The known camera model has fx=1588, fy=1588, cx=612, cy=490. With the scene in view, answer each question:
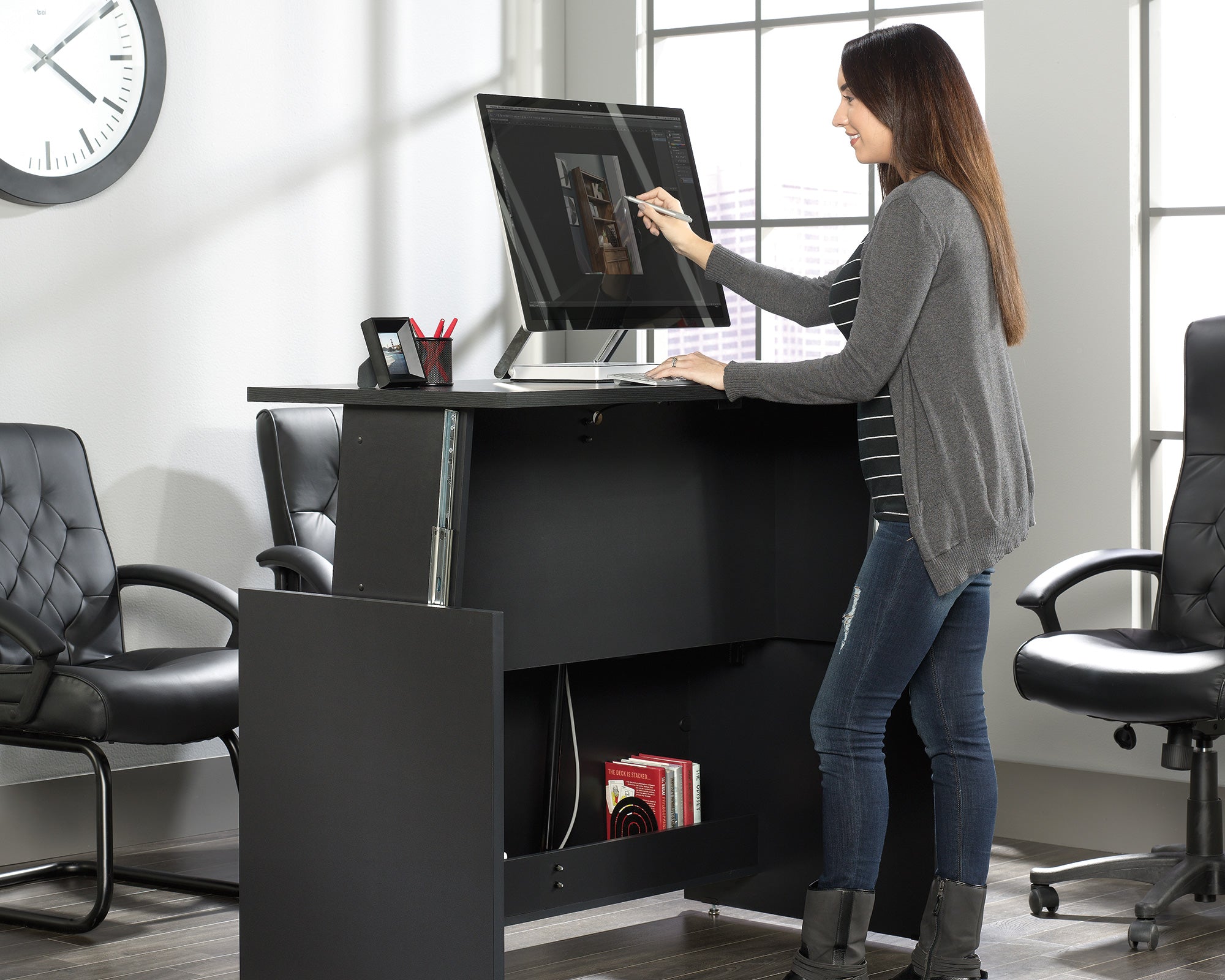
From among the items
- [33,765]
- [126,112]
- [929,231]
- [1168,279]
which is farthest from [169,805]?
[1168,279]

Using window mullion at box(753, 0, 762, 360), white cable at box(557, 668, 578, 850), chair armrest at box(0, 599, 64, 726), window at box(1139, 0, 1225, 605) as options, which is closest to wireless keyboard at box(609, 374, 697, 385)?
white cable at box(557, 668, 578, 850)

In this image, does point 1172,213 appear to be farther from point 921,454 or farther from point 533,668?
point 533,668

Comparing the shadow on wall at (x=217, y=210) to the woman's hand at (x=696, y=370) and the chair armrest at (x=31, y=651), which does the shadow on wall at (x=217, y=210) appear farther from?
the woman's hand at (x=696, y=370)

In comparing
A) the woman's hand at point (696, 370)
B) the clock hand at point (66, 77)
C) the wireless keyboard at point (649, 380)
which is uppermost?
the clock hand at point (66, 77)

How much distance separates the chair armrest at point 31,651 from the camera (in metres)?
3.06

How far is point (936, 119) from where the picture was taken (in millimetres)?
2441

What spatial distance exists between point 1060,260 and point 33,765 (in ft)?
8.87

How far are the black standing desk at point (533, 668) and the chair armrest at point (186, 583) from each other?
86cm

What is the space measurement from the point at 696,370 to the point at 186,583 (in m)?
1.52

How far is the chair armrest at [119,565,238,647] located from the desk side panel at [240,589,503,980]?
1.01 m

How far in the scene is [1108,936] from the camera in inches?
123

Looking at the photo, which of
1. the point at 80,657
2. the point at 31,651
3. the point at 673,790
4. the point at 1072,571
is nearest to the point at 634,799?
the point at 673,790

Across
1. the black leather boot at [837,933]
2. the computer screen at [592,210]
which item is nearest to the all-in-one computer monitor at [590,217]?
the computer screen at [592,210]

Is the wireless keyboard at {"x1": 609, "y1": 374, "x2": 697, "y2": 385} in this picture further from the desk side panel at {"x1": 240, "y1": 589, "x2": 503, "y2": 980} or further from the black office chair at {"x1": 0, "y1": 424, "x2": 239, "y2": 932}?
the black office chair at {"x1": 0, "y1": 424, "x2": 239, "y2": 932}
